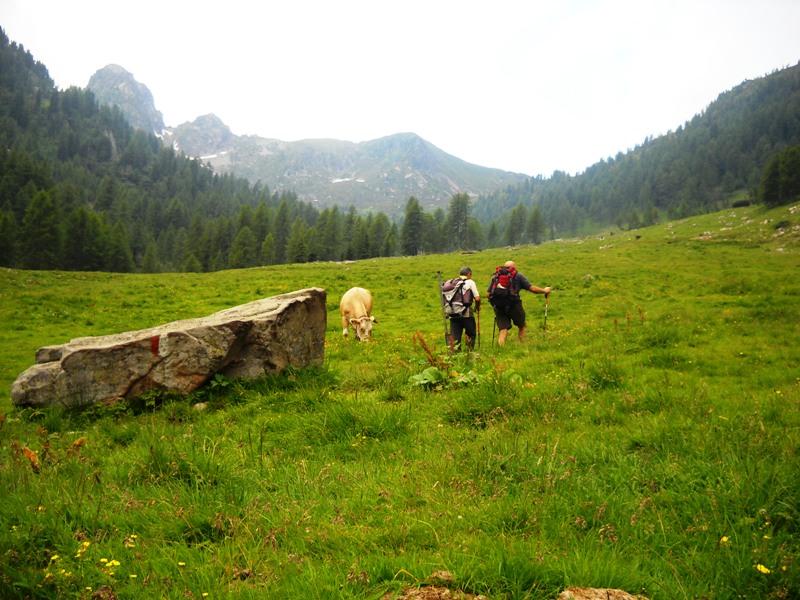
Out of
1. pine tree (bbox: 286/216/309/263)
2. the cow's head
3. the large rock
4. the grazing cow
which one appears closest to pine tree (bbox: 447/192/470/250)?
pine tree (bbox: 286/216/309/263)

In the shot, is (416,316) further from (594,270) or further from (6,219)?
(6,219)

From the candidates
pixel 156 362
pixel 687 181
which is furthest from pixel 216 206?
pixel 687 181

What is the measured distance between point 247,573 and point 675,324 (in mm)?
14484

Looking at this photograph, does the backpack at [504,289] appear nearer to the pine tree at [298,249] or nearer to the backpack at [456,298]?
the backpack at [456,298]

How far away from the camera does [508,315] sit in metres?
13.9

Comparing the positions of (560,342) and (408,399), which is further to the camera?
(560,342)

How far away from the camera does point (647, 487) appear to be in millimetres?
3885

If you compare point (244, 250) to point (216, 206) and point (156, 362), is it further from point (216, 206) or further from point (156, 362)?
point (156, 362)

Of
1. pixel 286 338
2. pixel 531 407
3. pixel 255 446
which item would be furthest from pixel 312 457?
pixel 286 338

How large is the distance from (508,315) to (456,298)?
241 cm

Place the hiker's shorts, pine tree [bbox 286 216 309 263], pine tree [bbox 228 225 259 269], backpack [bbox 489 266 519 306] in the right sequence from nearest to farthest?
backpack [bbox 489 266 519 306], the hiker's shorts, pine tree [bbox 286 216 309 263], pine tree [bbox 228 225 259 269]

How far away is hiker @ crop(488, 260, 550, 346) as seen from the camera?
44.1ft

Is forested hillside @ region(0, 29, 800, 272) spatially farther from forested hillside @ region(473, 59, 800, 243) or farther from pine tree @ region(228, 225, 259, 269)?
forested hillside @ region(473, 59, 800, 243)

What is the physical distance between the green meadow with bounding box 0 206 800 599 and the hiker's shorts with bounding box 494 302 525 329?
4411 mm
